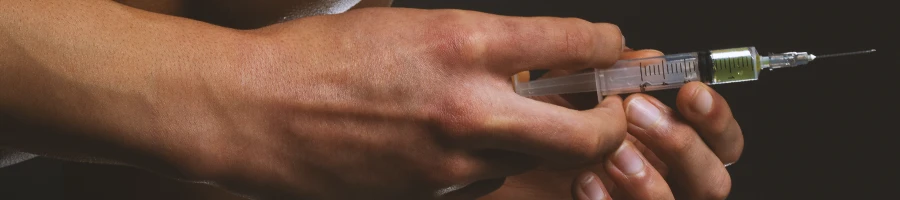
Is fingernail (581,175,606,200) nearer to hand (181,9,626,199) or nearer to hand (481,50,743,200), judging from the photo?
hand (481,50,743,200)

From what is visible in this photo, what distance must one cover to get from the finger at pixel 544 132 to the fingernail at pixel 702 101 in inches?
5.3

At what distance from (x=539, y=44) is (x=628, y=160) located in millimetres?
217

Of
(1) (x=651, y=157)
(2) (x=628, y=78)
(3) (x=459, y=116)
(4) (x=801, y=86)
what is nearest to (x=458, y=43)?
(3) (x=459, y=116)

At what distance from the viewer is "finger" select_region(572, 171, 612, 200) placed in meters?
0.96

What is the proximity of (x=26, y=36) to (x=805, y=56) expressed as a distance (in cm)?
70

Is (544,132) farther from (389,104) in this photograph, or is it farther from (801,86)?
(801,86)

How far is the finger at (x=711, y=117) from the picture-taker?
893mm

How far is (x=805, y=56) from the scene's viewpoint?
895mm

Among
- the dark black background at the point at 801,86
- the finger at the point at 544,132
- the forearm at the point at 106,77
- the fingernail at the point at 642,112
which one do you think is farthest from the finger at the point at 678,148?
the dark black background at the point at 801,86

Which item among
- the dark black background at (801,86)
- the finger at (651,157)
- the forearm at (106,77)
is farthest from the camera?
the dark black background at (801,86)

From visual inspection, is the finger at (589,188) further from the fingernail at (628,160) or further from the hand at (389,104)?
the hand at (389,104)

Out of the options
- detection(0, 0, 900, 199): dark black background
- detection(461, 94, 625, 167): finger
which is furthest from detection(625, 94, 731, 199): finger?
detection(0, 0, 900, 199): dark black background

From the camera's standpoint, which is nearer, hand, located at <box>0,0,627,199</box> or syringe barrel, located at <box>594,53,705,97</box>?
hand, located at <box>0,0,627,199</box>

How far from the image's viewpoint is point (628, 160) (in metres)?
0.92
